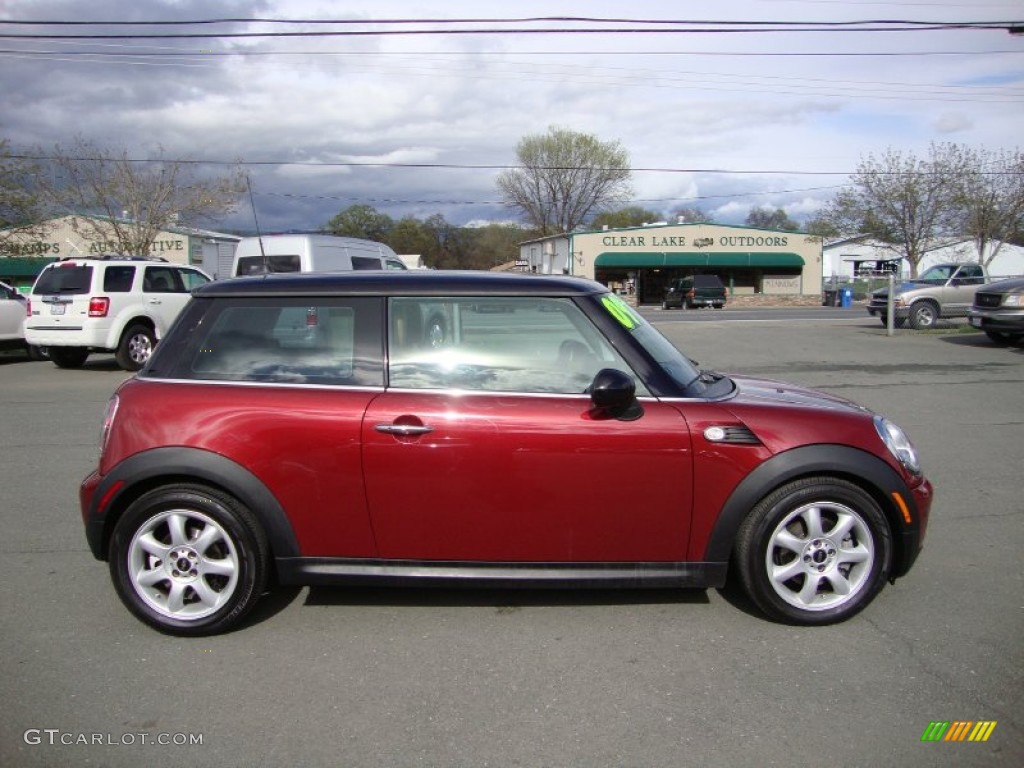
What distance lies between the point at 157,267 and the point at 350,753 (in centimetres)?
1318

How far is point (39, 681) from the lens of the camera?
3135 millimetres

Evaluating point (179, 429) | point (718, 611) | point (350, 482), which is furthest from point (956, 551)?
point (179, 429)

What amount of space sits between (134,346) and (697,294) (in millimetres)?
35913

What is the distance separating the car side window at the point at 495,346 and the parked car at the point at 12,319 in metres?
14.0

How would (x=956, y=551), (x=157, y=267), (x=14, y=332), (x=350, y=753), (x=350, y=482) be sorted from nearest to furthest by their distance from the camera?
1. (x=350, y=753)
2. (x=350, y=482)
3. (x=956, y=551)
4. (x=157, y=267)
5. (x=14, y=332)

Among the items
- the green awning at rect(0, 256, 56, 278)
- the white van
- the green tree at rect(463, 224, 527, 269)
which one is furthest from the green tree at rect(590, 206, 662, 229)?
the white van

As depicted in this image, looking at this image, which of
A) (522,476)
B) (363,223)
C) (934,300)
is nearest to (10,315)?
(522,476)

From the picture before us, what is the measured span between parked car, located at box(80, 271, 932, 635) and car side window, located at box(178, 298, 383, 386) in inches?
0.4

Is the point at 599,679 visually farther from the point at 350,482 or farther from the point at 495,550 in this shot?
the point at 350,482

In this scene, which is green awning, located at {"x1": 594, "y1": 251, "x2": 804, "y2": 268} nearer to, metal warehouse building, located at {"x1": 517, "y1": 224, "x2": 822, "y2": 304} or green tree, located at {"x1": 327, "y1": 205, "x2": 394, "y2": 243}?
metal warehouse building, located at {"x1": 517, "y1": 224, "x2": 822, "y2": 304}

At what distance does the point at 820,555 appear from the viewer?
3.44m

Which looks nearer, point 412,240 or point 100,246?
point 100,246

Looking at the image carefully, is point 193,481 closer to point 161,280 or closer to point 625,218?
point 161,280

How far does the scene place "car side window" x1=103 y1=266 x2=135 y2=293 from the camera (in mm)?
13141
